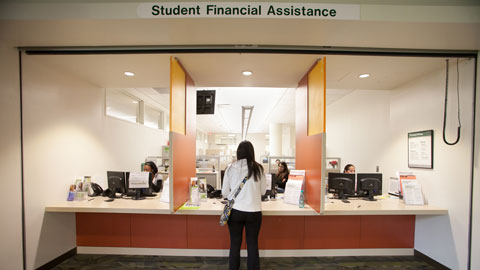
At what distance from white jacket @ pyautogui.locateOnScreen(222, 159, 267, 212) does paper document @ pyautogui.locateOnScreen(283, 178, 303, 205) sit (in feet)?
2.06

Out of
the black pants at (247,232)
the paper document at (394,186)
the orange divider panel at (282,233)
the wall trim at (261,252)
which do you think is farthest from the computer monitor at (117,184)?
the paper document at (394,186)

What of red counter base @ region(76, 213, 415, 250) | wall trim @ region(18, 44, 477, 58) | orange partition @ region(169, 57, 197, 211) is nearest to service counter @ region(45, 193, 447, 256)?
red counter base @ region(76, 213, 415, 250)

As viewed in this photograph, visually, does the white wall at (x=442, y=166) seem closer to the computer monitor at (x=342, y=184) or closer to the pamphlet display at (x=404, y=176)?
the pamphlet display at (x=404, y=176)

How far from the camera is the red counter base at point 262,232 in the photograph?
8.77 ft

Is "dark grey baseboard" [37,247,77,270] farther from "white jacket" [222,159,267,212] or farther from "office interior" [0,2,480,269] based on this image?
"white jacket" [222,159,267,212]

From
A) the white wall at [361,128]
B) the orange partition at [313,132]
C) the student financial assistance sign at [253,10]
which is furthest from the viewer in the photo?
the white wall at [361,128]

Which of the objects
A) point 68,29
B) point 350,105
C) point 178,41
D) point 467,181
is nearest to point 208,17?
point 178,41

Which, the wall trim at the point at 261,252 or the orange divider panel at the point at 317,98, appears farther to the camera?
the wall trim at the point at 261,252

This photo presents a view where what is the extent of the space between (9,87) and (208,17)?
220 cm

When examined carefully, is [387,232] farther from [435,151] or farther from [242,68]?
[242,68]

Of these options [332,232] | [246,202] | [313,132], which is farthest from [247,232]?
[332,232]

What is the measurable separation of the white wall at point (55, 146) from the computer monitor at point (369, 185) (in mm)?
4105

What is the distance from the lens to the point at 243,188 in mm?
1937

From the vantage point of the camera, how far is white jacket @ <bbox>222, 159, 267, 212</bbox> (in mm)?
1921
